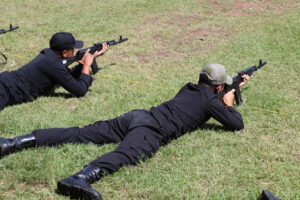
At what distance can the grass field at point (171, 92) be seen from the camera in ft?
12.7

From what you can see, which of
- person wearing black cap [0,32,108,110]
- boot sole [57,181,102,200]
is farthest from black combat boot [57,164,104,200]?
person wearing black cap [0,32,108,110]

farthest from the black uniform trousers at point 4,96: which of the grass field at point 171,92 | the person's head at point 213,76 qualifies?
the person's head at point 213,76

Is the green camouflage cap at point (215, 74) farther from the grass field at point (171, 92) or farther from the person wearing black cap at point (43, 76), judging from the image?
the person wearing black cap at point (43, 76)

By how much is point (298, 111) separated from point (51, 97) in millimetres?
4175

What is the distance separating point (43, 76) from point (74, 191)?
3.04m

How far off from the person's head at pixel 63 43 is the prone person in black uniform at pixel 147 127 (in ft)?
6.42

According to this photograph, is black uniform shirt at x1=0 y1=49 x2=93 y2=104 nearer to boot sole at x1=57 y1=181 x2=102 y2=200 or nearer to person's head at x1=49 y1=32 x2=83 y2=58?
person's head at x1=49 y1=32 x2=83 y2=58

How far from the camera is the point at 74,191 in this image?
3.44 metres

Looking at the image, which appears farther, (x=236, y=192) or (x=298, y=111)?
(x=298, y=111)

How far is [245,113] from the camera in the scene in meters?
5.71

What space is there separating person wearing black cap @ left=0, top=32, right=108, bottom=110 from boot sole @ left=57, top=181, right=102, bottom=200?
8.82 ft

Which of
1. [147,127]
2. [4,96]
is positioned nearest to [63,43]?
[4,96]

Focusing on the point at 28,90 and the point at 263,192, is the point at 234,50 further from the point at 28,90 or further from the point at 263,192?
the point at 263,192

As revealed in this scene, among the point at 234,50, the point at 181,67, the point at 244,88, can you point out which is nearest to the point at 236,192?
the point at 244,88
